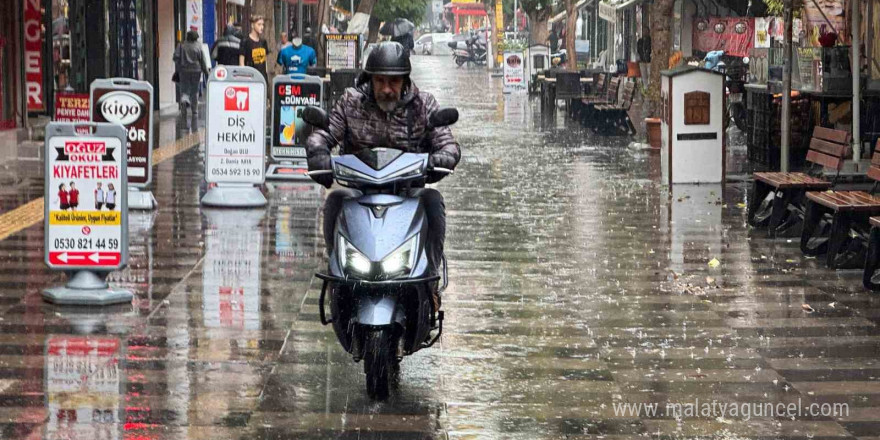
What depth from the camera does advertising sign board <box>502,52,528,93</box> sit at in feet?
130

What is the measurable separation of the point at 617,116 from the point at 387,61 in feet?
62.5

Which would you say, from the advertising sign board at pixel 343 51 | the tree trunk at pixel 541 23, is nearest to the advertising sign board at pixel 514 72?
the advertising sign board at pixel 343 51

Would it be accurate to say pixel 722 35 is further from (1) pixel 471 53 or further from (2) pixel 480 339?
(1) pixel 471 53

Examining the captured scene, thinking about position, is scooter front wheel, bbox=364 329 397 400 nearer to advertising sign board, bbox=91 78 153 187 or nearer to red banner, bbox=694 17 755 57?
advertising sign board, bbox=91 78 153 187

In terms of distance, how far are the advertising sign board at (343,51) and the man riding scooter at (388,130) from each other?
23035mm

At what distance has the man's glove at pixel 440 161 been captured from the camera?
22.6 feet

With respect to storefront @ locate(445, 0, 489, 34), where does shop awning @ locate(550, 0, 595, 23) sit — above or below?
below

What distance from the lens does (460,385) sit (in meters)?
7.03

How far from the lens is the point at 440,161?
689 centimetres

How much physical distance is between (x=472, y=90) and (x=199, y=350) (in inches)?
1430

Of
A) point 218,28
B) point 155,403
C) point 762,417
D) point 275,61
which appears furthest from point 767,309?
point 218,28

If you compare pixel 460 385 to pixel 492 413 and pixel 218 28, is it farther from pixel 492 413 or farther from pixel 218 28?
pixel 218 28

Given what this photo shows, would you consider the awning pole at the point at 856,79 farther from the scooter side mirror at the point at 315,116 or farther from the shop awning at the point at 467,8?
the shop awning at the point at 467,8

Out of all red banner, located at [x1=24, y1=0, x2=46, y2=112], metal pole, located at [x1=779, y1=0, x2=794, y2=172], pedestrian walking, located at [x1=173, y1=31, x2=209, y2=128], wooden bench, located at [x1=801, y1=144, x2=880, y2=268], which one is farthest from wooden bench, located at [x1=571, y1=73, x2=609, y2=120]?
wooden bench, located at [x1=801, y1=144, x2=880, y2=268]
